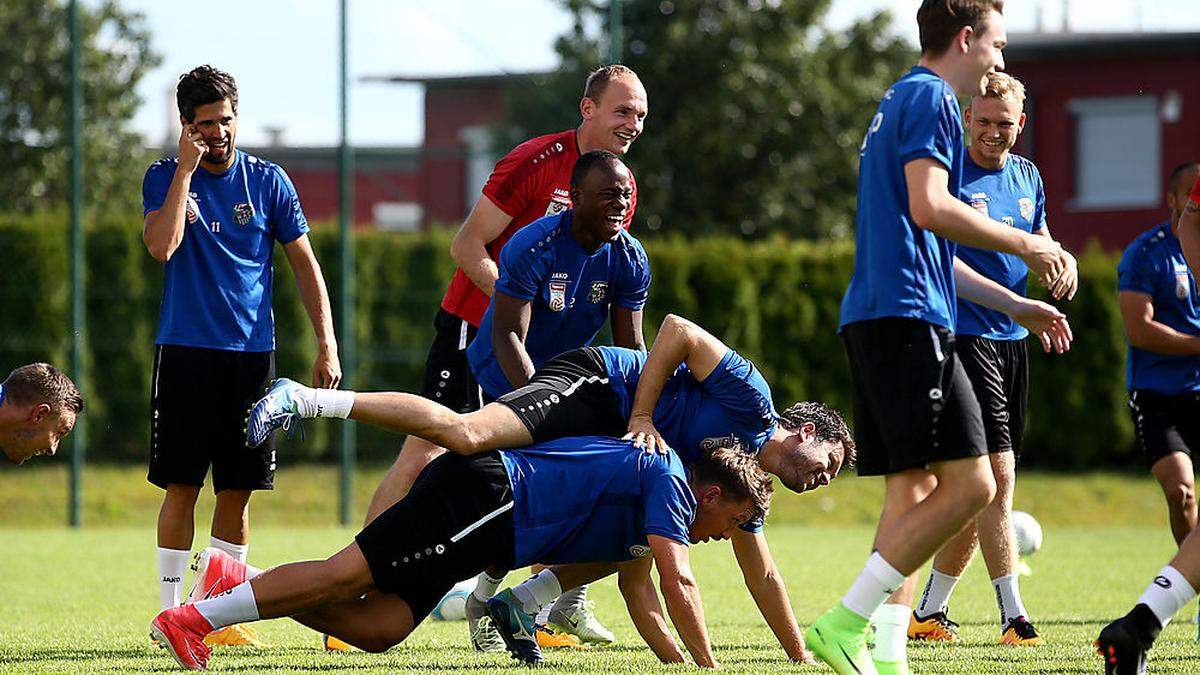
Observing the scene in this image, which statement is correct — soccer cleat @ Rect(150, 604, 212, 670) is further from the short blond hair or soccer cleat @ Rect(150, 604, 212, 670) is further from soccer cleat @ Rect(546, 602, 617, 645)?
the short blond hair

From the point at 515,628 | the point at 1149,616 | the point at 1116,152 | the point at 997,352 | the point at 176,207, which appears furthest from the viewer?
the point at 1116,152

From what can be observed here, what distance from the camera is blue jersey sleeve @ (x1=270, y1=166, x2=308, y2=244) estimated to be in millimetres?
6895

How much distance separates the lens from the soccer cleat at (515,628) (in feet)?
18.8

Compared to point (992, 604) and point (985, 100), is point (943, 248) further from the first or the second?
point (992, 604)

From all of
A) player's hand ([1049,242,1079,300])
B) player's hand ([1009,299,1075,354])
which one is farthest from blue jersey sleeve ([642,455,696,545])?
player's hand ([1049,242,1079,300])

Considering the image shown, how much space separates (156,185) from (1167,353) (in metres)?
4.70

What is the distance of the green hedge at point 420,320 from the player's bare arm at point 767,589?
10778 mm

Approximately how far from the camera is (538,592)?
5.99 meters

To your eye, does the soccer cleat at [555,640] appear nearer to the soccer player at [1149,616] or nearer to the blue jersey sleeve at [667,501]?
the blue jersey sleeve at [667,501]

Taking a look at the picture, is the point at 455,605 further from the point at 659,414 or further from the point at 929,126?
the point at 929,126

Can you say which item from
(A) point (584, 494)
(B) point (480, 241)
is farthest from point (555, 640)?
(B) point (480, 241)

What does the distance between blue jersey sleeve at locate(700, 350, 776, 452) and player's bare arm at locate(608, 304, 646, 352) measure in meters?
1.02

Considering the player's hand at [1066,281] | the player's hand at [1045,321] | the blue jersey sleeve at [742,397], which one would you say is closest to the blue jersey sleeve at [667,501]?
the blue jersey sleeve at [742,397]

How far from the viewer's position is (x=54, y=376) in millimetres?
5570
